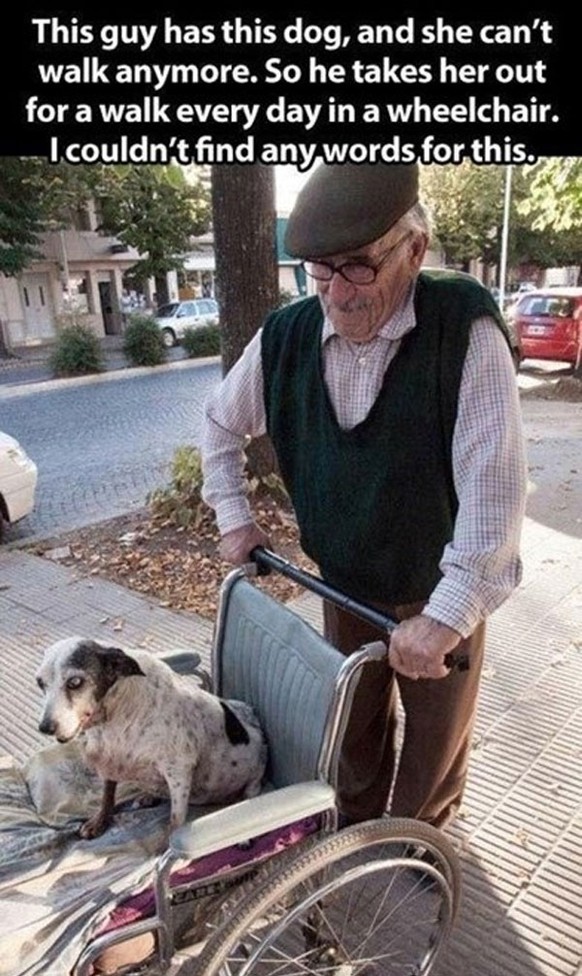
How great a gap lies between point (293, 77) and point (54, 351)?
1517cm

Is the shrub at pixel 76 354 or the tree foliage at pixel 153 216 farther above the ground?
the tree foliage at pixel 153 216

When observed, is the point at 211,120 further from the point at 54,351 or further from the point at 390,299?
the point at 54,351

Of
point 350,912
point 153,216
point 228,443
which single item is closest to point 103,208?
point 153,216

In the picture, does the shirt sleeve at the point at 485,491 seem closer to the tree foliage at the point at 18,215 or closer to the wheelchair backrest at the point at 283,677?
the wheelchair backrest at the point at 283,677

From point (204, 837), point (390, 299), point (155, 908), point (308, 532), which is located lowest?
point (155, 908)

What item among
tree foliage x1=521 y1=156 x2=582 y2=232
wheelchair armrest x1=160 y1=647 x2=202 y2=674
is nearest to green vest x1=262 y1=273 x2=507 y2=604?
wheelchair armrest x1=160 y1=647 x2=202 y2=674

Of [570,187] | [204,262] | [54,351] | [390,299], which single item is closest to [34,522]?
[390,299]

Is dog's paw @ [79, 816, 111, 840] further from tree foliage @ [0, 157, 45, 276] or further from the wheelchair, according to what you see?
tree foliage @ [0, 157, 45, 276]

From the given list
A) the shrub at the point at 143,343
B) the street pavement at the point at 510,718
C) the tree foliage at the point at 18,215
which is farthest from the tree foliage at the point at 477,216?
the street pavement at the point at 510,718

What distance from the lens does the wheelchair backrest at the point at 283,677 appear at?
5.43ft

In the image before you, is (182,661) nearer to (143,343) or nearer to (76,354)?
(76,354)

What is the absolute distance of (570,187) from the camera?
32.3 feet

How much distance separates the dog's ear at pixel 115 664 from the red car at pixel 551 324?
12.6 meters

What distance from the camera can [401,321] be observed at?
1.71 meters
